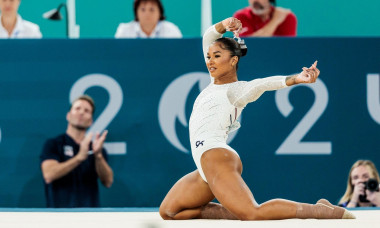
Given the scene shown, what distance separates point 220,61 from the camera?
175 inches

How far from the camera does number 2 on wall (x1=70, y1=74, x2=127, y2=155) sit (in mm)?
6457

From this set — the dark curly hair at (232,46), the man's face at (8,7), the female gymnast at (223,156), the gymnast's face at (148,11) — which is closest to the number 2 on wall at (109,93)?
the gymnast's face at (148,11)

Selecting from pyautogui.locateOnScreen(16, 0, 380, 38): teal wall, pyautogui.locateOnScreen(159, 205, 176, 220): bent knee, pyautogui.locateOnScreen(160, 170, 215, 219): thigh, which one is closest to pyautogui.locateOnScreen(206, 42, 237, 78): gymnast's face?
pyautogui.locateOnScreen(160, 170, 215, 219): thigh

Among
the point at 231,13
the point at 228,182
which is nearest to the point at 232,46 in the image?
the point at 228,182

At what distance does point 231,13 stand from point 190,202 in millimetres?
3705

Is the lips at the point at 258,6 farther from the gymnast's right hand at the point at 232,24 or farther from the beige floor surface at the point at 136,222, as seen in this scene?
the beige floor surface at the point at 136,222

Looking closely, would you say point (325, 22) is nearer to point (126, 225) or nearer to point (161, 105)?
point (161, 105)

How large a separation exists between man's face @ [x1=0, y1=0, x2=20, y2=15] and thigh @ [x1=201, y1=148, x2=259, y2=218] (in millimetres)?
3407

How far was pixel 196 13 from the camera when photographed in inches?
314

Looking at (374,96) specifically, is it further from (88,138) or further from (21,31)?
(21,31)

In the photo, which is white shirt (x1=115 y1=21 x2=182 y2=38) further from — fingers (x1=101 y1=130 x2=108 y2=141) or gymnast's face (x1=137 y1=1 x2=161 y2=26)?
fingers (x1=101 y1=130 x2=108 y2=141)

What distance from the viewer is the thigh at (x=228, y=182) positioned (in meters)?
4.12

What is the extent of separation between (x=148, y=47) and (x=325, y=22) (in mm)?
2300

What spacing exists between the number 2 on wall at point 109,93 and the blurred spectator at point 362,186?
1839 mm
